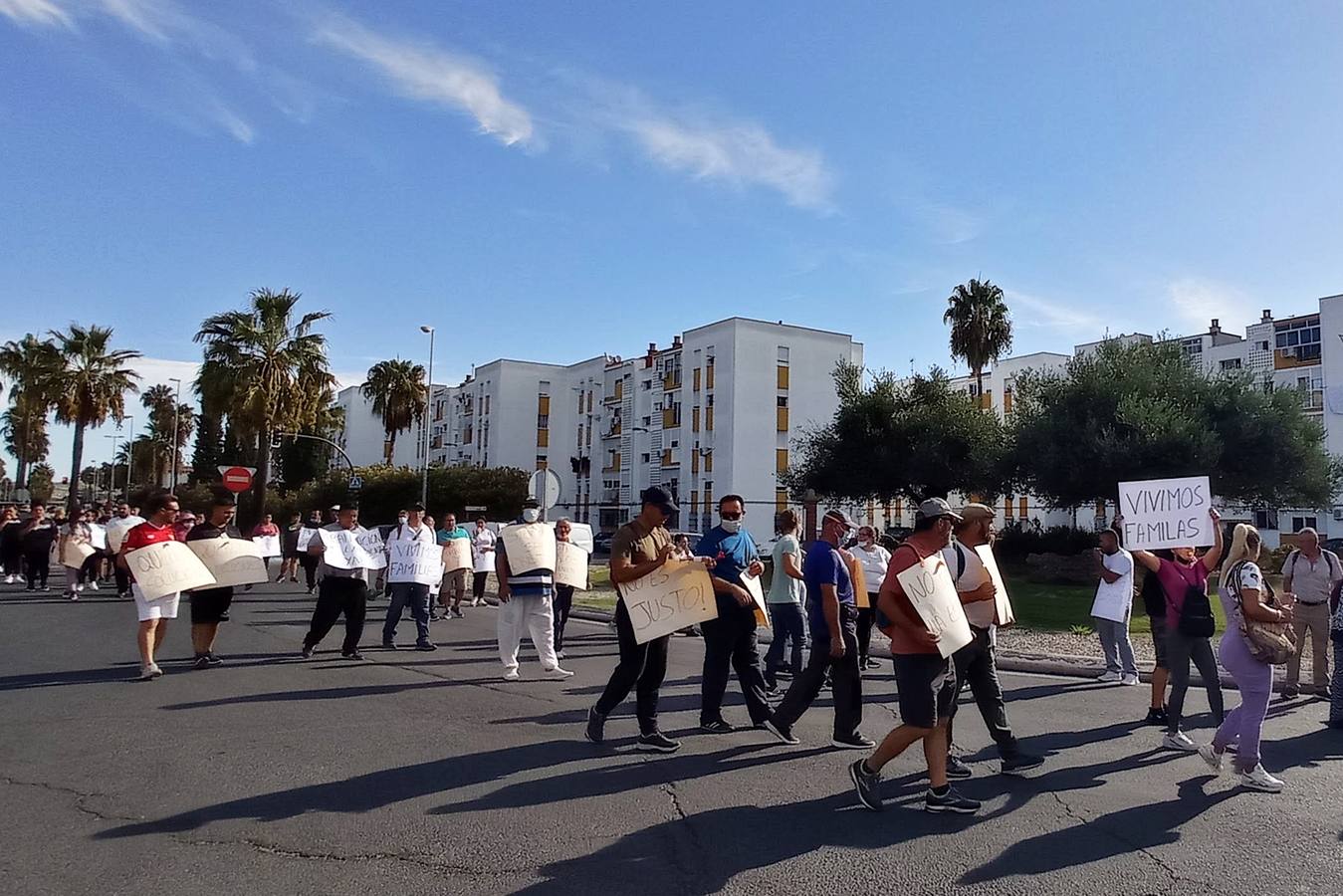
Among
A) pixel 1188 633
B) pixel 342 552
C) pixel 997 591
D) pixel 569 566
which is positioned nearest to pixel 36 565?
pixel 342 552

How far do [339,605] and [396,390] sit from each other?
5447 centimetres

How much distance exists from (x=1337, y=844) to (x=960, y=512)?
2715 mm

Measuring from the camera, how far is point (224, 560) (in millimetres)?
10375

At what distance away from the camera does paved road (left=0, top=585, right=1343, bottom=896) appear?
457cm

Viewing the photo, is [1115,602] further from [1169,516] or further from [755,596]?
[755,596]

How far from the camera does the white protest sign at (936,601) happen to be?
5.56 m

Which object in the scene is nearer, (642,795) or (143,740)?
(642,795)

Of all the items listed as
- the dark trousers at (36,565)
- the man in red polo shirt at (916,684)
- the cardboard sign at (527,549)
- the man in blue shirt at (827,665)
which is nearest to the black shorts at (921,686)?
the man in red polo shirt at (916,684)

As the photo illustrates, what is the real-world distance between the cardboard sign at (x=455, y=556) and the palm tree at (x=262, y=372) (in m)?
21.7

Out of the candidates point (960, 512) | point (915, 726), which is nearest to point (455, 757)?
point (915, 726)

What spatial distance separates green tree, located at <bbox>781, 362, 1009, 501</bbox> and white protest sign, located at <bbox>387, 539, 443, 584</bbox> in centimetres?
2709

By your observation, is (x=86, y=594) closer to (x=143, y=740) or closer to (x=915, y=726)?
(x=143, y=740)

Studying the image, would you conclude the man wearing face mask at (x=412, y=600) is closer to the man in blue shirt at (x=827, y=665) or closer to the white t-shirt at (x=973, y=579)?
the man in blue shirt at (x=827, y=665)

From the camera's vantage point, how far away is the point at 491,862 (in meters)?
4.66
